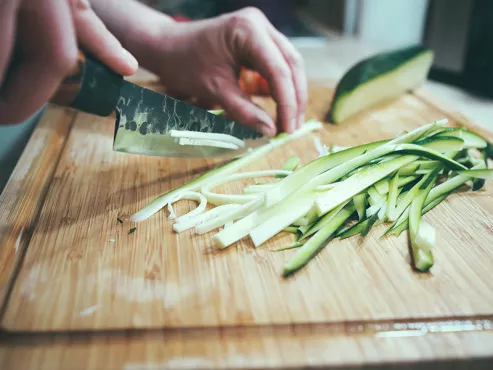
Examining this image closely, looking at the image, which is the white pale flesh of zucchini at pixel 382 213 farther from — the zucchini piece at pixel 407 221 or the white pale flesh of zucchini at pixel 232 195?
the white pale flesh of zucchini at pixel 232 195

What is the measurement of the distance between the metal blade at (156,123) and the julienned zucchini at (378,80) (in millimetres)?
558

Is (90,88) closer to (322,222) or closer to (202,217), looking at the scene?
(202,217)

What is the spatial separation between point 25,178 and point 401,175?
1.05m

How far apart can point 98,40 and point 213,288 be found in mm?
574

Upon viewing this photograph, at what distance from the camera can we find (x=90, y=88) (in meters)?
1.06

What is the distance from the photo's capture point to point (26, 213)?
1181 millimetres

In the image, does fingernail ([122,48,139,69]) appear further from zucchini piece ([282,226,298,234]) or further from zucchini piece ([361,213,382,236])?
zucchini piece ([361,213,382,236])

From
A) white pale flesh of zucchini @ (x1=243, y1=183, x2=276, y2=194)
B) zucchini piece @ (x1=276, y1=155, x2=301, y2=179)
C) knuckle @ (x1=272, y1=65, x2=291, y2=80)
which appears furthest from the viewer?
knuckle @ (x1=272, y1=65, x2=291, y2=80)

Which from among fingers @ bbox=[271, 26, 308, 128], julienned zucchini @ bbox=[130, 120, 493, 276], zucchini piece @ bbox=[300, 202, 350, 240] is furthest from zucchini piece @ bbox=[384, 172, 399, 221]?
fingers @ bbox=[271, 26, 308, 128]

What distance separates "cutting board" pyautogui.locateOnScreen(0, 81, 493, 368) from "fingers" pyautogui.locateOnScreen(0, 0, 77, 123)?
0.32 meters

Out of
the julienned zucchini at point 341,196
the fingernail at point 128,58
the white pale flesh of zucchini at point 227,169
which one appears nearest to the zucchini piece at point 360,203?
the julienned zucchini at point 341,196

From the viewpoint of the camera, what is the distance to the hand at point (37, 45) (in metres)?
0.83

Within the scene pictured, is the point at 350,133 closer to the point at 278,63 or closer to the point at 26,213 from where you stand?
the point at 278,63

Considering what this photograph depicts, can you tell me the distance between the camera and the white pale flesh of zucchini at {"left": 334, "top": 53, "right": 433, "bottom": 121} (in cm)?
178
